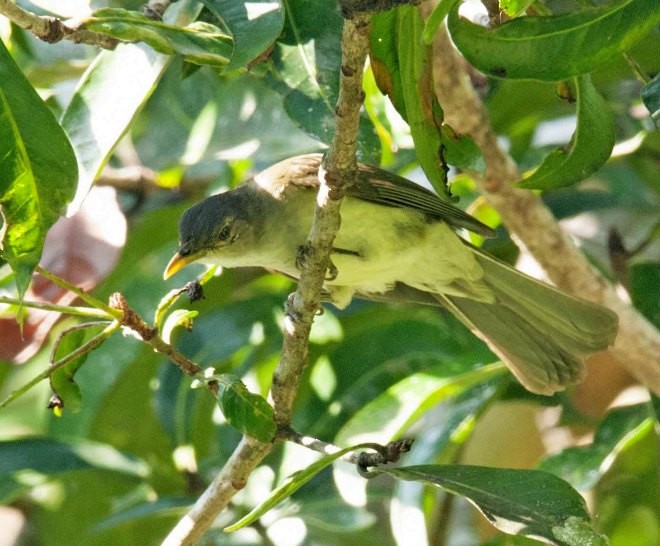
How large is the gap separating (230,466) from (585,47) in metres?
1.29

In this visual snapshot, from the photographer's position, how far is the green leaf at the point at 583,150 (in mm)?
2410

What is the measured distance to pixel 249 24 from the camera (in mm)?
2486

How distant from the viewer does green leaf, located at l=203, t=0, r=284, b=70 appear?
7.71 feet

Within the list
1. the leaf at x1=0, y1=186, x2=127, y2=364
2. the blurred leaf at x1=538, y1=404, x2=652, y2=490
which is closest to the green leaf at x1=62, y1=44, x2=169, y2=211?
the leaf at x1=0, y1=186, x2=127, y2=364

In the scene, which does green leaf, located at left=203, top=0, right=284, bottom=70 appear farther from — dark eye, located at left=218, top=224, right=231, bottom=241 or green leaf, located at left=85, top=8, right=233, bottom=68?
dark eye, located at left=218, top=224, right=231, bottom=241

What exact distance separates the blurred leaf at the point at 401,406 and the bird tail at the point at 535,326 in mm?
227

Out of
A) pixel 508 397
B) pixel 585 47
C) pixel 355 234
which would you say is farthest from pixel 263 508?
pixel 508 397

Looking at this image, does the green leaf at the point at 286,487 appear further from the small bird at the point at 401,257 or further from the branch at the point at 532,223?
the branch at the point at 532,223

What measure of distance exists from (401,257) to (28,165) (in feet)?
5.62

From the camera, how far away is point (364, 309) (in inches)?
173

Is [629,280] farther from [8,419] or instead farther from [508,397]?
[8,419]

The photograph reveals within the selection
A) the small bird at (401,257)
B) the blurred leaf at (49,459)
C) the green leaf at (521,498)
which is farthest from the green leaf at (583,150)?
the blurred leaf at (49,459)

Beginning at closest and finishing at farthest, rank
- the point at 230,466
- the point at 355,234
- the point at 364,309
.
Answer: the point at 230,466
the point at 355,234
the point at 364,309

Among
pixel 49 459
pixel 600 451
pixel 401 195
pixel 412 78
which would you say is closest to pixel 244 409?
pixel 412 78
